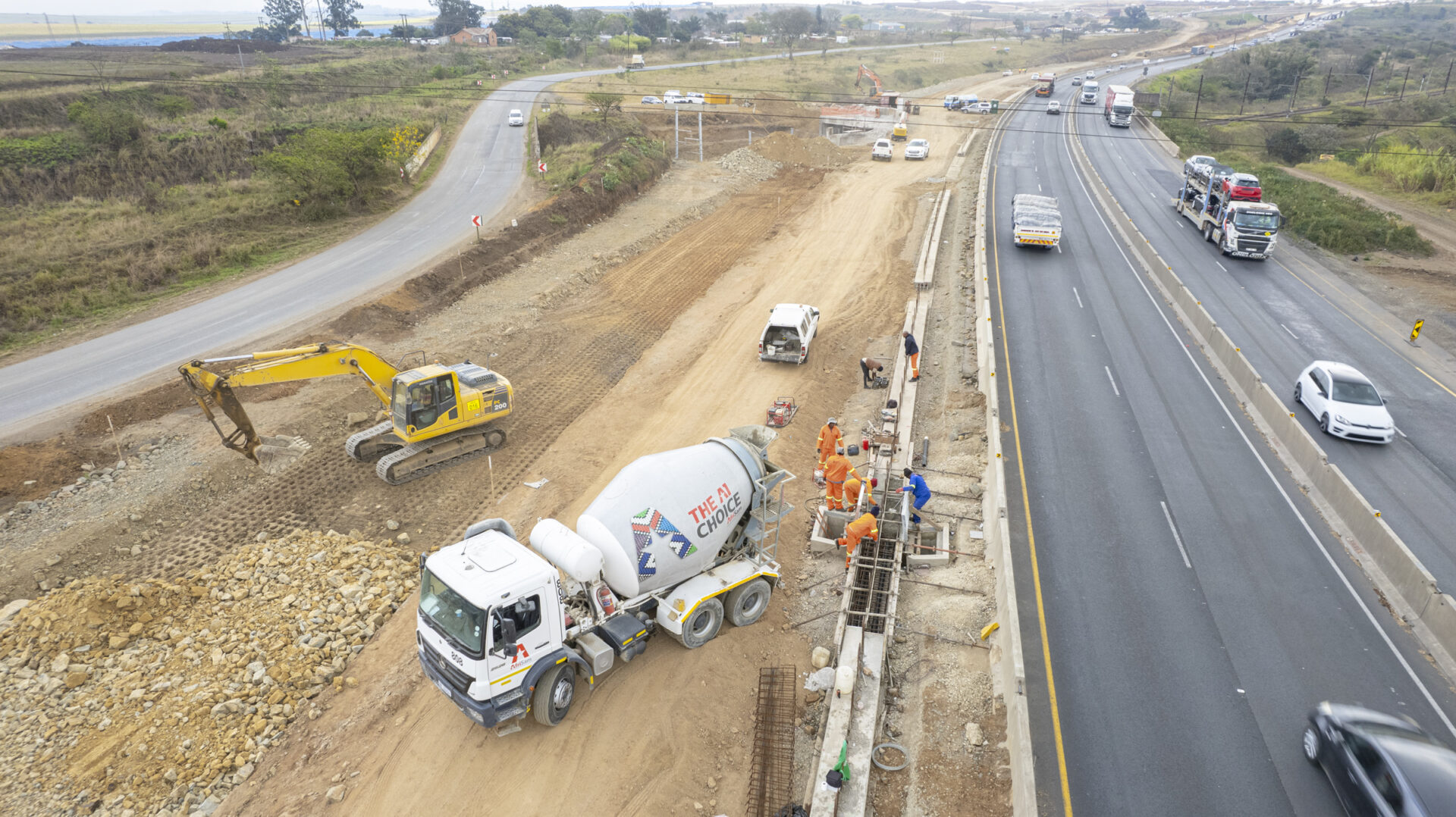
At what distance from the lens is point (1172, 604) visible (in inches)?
566

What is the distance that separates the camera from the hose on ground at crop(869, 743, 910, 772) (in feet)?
37.8

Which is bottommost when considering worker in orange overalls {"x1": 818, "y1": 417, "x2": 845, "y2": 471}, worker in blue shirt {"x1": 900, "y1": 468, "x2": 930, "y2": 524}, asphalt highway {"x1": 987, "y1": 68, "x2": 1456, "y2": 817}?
asphalt highway {"x1": 987, "y1": 68, "x2": 1456, "y2": 817}

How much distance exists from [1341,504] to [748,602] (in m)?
13.9

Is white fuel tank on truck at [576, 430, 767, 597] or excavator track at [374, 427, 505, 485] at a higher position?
white fuel tank on truck at [576, 430, 767, 597]

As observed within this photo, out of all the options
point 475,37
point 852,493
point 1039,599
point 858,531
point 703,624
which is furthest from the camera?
point 475,37

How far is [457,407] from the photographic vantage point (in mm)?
19016

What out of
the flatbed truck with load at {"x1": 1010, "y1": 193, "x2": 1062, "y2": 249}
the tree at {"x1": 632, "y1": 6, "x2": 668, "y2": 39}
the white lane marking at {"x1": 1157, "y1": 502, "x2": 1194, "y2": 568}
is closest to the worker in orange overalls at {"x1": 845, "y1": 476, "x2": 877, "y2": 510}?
the white lane marking at {"x1": 1157, "y1": 502, "x2": 1194, "y2": 568}

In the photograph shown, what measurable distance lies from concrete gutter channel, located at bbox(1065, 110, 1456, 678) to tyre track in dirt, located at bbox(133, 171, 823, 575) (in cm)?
1766

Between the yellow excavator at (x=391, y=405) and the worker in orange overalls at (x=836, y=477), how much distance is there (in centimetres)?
873

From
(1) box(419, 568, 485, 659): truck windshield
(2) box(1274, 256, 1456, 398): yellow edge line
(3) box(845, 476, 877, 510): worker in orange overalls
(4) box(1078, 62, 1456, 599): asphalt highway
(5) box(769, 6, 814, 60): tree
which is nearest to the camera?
(1) box(419, 568, 485, 659): truck windshield

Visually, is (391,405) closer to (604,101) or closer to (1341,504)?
(1341,504)

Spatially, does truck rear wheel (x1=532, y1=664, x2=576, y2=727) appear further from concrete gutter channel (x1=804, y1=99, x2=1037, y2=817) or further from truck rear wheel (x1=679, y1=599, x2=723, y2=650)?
concrete gutter channel (x1=804, y1=99, x2=1037, y2=817)

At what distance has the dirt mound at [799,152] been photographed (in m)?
54.3

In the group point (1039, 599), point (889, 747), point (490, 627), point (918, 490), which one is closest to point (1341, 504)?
point (1039, 599)
